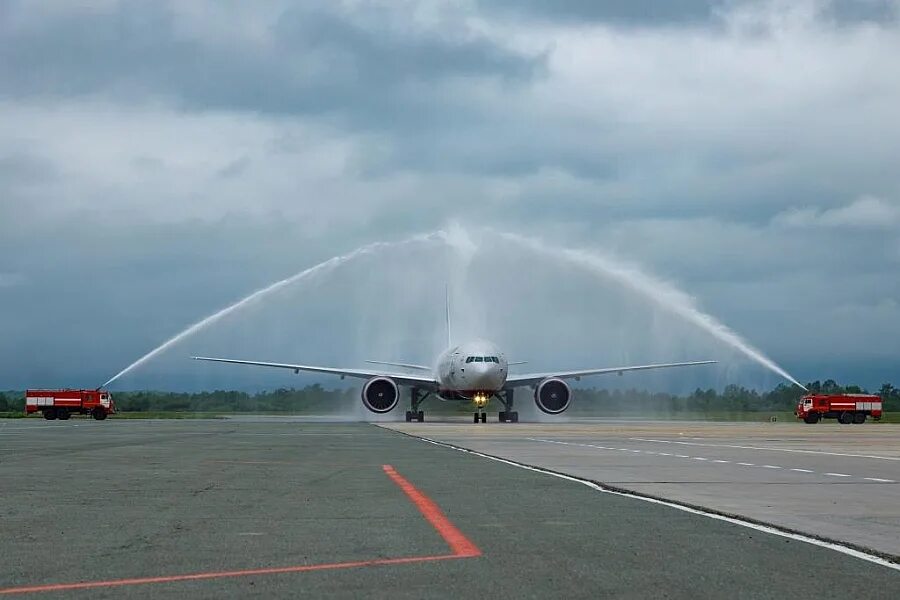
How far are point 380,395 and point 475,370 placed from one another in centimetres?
742

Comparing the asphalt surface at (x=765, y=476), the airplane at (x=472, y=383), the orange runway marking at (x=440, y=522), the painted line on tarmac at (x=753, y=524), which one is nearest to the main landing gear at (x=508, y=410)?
the airplane at (x=472, y=383)

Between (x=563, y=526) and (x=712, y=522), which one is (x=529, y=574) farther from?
(x=712, y=522)

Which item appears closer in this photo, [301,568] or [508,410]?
[301,568]

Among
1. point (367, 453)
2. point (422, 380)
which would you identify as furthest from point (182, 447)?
point (422, 380)

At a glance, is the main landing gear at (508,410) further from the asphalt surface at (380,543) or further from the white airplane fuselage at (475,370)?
the asphalt surface at (380,543)

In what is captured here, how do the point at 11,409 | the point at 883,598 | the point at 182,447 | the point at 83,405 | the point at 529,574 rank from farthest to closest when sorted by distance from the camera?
the point at 11,409
the point at 83,405
the point at 182,447
the point at 529,574
the point at 883,598

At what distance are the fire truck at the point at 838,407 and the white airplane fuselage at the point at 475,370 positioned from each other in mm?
22289

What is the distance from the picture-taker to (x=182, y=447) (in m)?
36.2

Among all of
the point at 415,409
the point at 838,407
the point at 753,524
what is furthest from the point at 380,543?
the point at 838,407

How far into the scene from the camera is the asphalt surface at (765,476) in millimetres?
14695

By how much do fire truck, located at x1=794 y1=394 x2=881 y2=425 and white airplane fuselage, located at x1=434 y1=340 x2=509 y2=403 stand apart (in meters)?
22.3

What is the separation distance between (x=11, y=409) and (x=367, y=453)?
131m

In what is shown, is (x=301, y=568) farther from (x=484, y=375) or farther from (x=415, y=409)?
(x=415, y=409)

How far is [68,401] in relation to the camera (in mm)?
88812
